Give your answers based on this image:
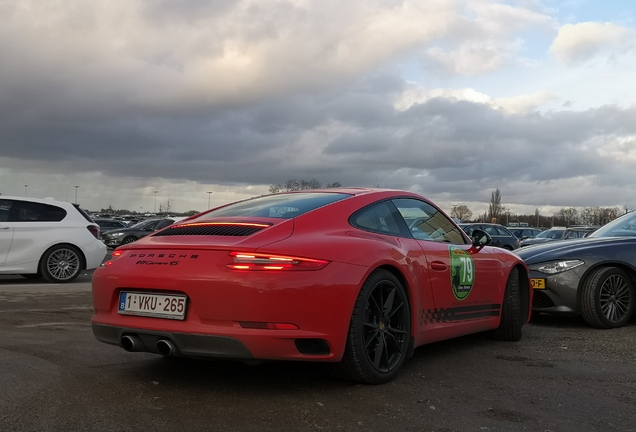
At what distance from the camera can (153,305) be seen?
12.3 feet

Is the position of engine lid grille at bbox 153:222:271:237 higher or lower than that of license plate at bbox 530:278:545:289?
higher

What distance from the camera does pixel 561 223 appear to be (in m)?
102

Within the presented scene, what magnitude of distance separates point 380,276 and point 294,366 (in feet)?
3.35

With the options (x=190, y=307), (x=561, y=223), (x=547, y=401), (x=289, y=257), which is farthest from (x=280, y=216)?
(x=561, y=223)

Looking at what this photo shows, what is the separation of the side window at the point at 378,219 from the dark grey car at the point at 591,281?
2.79 m

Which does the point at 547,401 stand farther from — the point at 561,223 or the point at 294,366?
the point at 561,223

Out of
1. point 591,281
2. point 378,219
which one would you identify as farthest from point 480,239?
point 591,281

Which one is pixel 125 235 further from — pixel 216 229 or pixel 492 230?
pixel 216 229

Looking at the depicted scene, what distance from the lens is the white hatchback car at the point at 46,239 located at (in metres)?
10.6

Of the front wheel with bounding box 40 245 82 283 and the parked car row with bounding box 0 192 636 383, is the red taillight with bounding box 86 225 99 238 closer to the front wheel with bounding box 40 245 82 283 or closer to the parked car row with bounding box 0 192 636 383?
the front wheel with bounding box 40 245 82 283

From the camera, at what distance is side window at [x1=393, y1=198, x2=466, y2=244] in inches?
192

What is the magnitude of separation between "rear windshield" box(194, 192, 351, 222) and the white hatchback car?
7.09 m

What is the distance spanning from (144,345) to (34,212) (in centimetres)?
817

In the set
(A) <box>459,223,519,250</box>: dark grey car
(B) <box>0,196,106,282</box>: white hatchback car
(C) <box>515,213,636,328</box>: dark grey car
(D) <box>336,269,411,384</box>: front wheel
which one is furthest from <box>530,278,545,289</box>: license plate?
(A) <box>459,223,519,250</box>: dark grey car
